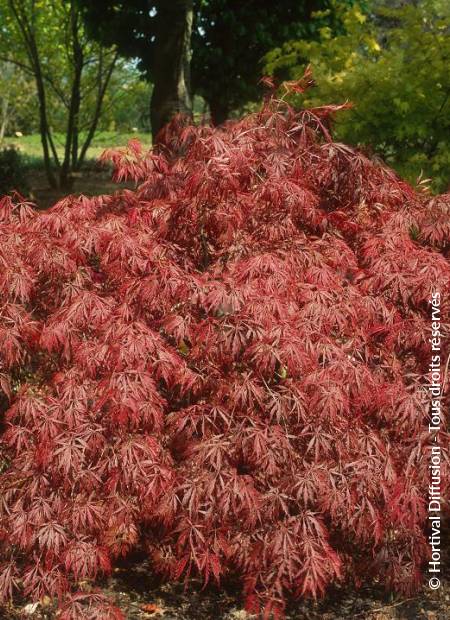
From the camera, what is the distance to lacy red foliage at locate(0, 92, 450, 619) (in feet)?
10.6

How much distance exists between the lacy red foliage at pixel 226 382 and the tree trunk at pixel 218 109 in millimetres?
8857

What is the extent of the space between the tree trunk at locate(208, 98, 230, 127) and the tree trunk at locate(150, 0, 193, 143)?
4.54 metres

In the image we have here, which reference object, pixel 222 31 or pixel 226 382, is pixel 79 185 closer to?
pixel 222 31

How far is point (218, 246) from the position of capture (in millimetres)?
3885

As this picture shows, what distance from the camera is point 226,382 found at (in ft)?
11.0

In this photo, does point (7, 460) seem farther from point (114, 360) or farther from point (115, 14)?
point (115, 14)

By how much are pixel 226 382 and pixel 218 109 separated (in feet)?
33.3

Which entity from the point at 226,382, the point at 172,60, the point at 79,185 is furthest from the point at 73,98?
the point at 226,382

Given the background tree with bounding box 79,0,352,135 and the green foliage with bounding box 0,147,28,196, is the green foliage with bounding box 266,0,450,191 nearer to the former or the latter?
the background tree with bounding box 79,0,352,135

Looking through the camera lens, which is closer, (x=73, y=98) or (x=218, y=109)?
(x=218, y=109)

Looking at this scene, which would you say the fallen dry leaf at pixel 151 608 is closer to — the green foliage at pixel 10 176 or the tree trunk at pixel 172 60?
the tree trunk at pixel 172 60

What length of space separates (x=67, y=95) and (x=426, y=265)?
16.2 metres

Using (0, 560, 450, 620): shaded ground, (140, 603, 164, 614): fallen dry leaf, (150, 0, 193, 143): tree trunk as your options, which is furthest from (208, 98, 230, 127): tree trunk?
(140, 603, 164, 614): fallen dry leaf

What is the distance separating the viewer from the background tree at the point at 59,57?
15.6 m
